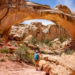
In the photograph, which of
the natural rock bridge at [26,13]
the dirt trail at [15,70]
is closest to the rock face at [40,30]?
the natural rock bridge at [26,13]

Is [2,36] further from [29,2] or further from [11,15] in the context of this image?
[29,2]

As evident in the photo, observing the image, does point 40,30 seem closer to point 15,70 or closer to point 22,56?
point 22,56

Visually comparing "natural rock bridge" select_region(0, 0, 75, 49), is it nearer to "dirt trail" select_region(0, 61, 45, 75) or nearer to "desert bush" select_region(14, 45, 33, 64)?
"desert bush" select_region(14, 45, 33, 64)

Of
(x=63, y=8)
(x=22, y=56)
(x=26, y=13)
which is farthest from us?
(x=63, y=8)

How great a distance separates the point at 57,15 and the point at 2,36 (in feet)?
20.0

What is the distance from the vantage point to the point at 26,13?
13.7m

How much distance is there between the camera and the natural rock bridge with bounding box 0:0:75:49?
1289 centimetres

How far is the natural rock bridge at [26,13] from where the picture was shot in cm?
1289

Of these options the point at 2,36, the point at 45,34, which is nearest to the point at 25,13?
the point at 2,36

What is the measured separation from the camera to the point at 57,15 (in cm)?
1488

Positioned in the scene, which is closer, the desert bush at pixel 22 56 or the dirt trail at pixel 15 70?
the dirt trail at pixel 15 70

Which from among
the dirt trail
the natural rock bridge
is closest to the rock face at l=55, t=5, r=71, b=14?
the natural rock bridge

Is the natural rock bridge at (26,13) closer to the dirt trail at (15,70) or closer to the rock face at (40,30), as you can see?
the dirt trail at (15,70)

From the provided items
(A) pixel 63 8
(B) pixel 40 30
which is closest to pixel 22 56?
(A) pixel 63 8
